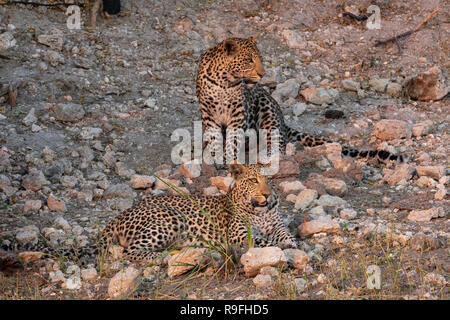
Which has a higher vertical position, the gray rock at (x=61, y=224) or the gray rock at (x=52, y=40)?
the gray rock at (x=52, y=40)

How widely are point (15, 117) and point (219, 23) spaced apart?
5023mm

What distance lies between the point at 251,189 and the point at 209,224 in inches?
27.7

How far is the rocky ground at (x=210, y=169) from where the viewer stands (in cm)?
702

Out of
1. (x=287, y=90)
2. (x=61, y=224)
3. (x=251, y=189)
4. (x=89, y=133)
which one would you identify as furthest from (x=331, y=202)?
(x=287, y=90)

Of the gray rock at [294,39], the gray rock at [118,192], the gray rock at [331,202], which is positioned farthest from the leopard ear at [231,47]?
the gray rock at [294,39]

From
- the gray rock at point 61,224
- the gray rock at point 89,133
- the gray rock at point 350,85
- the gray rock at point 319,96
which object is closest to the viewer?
the gray rock at point 61,224

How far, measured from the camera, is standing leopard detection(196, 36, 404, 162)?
35.3 feet

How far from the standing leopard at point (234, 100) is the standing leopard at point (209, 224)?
2.78 meters

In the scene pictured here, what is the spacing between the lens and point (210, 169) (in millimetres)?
10414

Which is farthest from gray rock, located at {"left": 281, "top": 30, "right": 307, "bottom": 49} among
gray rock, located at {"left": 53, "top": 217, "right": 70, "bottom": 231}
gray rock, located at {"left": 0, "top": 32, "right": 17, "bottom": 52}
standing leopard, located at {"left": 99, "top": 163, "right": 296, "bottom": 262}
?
gray rock, located at {"left": 53, "top": 217, "right": 70, "bottom": 231}

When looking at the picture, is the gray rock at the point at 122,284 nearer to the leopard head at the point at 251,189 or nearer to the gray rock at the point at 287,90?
the leopard head at the point at 251,189

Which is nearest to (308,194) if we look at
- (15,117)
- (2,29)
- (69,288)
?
(69,288)

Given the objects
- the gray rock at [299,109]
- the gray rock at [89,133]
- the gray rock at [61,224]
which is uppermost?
the gray rock at [299,109]

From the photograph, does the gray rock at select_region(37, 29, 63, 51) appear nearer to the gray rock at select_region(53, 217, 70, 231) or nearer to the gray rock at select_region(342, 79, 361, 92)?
the gray rock at select_region(53, 217, 70, 231)
